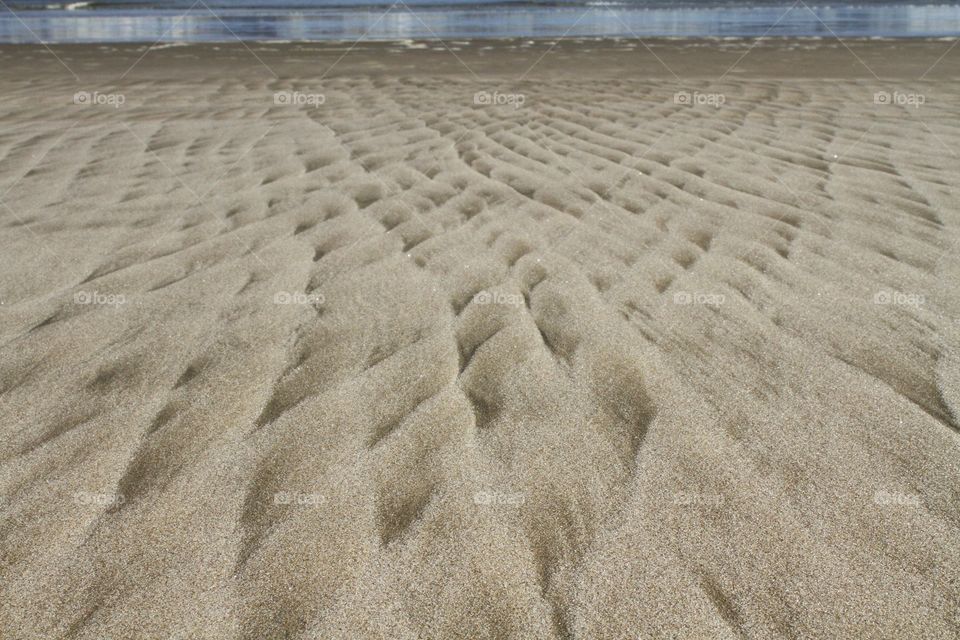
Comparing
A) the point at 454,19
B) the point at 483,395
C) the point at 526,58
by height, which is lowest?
the point at 483,395

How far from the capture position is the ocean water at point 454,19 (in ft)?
42.5

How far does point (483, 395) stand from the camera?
5.42 ft

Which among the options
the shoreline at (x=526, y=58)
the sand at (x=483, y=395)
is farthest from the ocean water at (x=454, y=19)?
the sand at (x=483, y=395)

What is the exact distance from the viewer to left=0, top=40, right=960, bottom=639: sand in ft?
3.81

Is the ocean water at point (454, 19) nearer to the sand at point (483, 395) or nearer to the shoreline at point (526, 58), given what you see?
the shoreline at point (526, 58)

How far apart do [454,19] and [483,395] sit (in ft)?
55.4

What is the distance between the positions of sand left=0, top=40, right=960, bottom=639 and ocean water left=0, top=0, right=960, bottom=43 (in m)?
10.6

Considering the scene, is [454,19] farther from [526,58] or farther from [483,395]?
[483,395]

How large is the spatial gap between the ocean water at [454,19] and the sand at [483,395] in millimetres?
10562

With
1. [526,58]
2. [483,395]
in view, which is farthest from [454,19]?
[483,395]

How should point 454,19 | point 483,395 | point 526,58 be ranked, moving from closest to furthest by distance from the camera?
point 483,395, point 526,58, point 454,19

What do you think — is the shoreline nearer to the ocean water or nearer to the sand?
the ocean water

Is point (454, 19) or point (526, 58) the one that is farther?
point (454, 19)

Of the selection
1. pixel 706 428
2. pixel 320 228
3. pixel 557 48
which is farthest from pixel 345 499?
pixel 557 48
